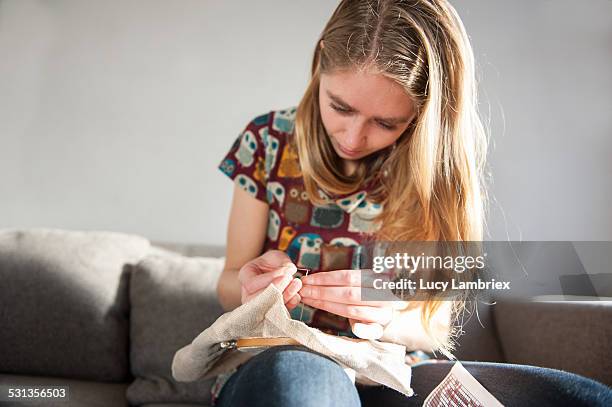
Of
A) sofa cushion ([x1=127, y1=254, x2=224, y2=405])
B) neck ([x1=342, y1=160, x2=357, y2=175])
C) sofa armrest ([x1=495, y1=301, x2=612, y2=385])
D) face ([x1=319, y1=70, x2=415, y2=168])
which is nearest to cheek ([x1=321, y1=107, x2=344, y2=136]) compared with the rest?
face ([x1=319, y1=70, x2=415, y2=168])

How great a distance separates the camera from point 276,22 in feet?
4.13

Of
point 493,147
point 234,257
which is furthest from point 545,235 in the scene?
point 234,257

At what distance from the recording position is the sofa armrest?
0.82 m

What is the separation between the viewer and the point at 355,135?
0.76 meters

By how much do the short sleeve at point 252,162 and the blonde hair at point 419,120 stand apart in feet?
0.28

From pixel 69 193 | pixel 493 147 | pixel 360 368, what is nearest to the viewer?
pixel 360 368

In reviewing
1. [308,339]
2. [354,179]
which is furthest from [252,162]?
[308,339]

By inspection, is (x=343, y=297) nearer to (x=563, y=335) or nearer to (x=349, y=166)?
(x=349, y=166)

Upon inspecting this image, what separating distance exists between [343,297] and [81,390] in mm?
686

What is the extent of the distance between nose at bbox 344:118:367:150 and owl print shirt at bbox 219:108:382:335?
0.15 meters

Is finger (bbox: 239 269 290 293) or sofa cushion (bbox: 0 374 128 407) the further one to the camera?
sofa cushion (bbox: 0 374 128 407)

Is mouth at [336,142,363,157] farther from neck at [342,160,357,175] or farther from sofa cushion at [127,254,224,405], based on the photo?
sofa cushion at [127,254,224,405]

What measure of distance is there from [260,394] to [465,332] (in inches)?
21.4

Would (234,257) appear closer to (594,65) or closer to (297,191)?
(297,191)
